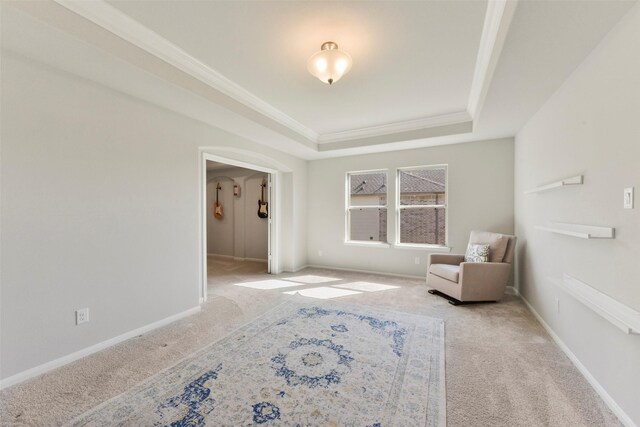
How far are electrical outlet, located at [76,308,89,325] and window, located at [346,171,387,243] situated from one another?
13.4 ft

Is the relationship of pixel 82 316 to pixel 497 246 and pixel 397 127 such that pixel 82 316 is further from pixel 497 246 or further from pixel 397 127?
pixel 497 246

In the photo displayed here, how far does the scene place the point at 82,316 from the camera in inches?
88.4

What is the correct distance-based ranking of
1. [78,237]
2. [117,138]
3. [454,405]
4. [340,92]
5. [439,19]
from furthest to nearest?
1. [340,92]
2. [117,138]
3. [78,237]
4. [439,19]
5. [454,405]

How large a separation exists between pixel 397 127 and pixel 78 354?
15.2ft

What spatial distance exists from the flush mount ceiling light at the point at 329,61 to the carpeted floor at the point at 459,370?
2.57 m

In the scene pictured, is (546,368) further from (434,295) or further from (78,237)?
(78,237)

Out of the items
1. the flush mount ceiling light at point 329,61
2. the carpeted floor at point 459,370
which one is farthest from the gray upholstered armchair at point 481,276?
the flush mount ceiling light at point 329,61

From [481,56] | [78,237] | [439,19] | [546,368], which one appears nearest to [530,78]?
[481,56]

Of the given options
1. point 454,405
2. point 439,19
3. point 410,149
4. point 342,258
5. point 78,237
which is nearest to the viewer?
point 454,405

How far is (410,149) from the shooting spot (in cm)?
476

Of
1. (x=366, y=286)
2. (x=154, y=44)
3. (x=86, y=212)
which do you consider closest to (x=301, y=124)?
(x=154, y=44)

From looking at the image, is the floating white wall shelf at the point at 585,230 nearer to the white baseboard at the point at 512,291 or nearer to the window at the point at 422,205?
the white baseboard at the point at 512,291

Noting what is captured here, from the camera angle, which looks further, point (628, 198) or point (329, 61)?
point (329, 61)

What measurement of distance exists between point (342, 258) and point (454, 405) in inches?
149
